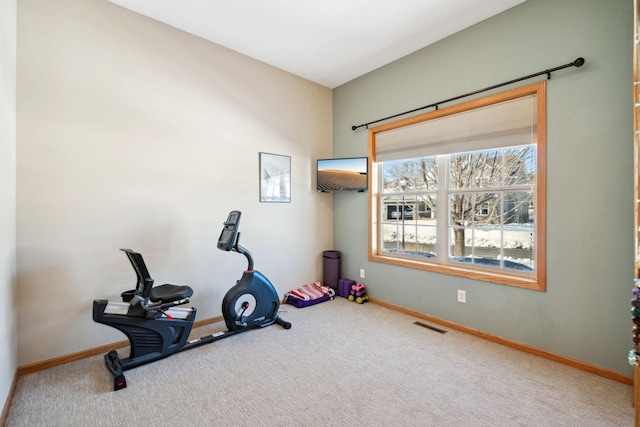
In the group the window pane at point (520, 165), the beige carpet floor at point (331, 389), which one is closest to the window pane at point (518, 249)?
the window pane at point (520, 165)

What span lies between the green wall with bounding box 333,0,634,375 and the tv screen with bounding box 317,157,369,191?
1331 mm

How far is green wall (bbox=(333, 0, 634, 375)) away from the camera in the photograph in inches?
83.7

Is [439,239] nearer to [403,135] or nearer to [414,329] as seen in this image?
[414,329]

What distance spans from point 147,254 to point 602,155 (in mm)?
3934

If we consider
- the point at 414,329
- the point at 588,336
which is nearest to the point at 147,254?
the point at 414,329

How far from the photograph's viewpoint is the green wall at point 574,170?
212cm

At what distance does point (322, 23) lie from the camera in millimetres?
2914

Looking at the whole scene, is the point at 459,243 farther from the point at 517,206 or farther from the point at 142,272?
the point at 142,272

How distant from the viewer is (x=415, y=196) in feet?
11.8

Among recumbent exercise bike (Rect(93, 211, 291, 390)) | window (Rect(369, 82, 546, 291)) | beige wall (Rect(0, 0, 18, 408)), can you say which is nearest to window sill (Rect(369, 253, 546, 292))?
window (Rect(369, 82, 546, 291))

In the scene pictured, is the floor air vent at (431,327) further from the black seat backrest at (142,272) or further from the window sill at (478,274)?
the black seat backrest at (142,272)

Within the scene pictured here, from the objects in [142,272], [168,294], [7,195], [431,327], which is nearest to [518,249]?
[431,327]

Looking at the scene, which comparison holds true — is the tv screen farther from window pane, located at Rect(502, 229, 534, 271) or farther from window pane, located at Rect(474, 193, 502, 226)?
window pane, located at Rect(502, 229, 534, 271)

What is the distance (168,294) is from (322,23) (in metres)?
2.90
